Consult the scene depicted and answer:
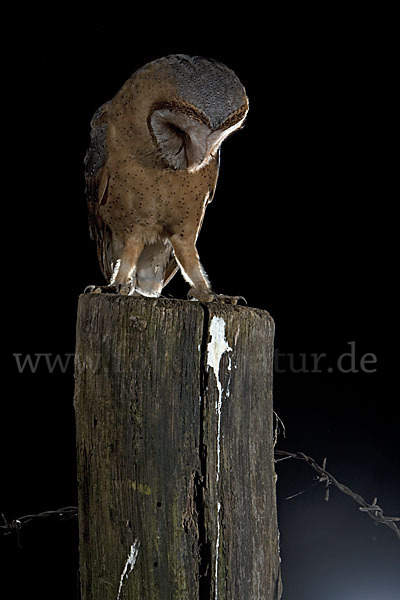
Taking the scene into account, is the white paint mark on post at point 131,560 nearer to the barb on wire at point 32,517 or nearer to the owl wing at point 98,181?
the barb on wire at point 32,517

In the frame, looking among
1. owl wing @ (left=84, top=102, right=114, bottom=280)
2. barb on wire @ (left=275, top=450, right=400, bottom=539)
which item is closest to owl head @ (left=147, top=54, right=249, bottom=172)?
owl wing @ (left=84, top=102, right=114, bottom=280)

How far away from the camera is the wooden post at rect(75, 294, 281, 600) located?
1114mm

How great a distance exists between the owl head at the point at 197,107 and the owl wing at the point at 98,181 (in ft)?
0.92

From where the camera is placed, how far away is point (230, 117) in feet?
4.31

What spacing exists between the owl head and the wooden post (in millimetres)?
375

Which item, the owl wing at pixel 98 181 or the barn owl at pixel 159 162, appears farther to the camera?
the owl wing at pixel 98 181

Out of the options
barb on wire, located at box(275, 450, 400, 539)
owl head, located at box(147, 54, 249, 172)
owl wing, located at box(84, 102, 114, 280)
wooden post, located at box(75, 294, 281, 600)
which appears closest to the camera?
wooden post, located at box(75, 294, 281, 600)

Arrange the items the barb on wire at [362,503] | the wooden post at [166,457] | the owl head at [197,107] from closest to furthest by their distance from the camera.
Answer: the wooden post at [166,457] < the owl head at [197,107] < the barb on wire at [362,503]

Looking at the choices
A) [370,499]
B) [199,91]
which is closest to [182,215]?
[199,91]

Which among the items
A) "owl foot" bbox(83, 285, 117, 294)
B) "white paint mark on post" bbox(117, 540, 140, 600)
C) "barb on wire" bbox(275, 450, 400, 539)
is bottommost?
"white paint mark on post" bbox(117, 540, 140, 600)

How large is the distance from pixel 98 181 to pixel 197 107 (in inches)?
22.1

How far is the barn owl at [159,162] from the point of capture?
4.42 feet

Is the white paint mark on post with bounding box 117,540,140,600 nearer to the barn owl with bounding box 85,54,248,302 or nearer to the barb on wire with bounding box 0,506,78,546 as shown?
the barb on wire with bounding box 0,506,78,546

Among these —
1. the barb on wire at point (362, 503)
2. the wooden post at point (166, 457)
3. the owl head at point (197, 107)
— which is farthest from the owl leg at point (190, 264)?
the wooden post at point (166, 457)
